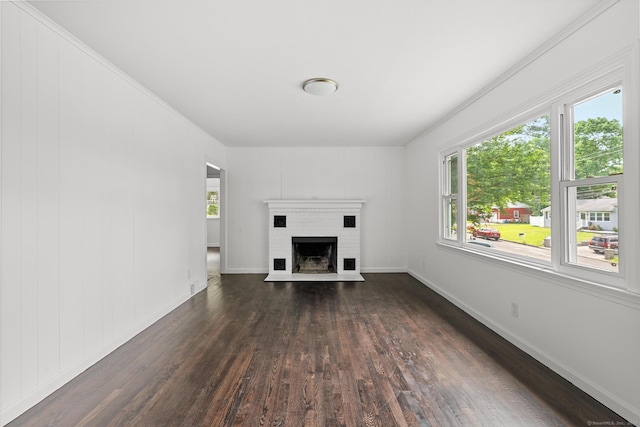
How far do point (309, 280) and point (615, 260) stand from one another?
3.95 meters

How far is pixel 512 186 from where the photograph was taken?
2844mm

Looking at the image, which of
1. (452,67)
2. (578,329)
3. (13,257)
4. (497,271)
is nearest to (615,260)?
(578,329)

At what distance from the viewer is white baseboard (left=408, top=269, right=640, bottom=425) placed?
166 cm

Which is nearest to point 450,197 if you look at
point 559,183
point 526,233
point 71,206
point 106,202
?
point 526,233

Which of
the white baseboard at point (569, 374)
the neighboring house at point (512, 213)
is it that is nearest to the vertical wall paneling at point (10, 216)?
the white baseboard at point (569, 374)

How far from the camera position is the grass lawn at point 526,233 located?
2.41 meters

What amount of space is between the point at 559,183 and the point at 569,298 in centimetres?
84

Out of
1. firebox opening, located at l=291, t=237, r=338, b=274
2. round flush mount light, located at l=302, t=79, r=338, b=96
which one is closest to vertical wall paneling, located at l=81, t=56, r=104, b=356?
round flush mount light, located at l=302, t=79, r=338, b=96

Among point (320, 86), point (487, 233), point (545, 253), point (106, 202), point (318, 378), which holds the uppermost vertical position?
point (320, 86)

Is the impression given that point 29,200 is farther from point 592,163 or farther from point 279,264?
point 279,264

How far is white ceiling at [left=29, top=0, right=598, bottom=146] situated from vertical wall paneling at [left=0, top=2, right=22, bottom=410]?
316 mm

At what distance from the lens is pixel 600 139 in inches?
76.2

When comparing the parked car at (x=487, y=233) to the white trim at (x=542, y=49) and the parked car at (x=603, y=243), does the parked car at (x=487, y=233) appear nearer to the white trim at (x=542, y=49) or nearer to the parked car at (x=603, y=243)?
the parked car at (x=603, y=243)

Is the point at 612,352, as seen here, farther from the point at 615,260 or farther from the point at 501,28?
the point at 501,28
